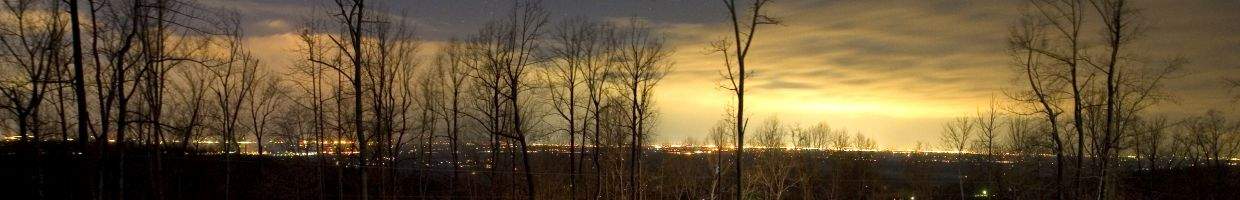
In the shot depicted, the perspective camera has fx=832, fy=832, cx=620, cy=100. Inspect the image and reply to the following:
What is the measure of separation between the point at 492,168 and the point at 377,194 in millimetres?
5365

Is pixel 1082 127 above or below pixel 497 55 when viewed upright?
below

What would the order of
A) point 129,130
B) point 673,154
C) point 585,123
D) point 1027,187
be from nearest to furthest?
point 129,130
point 585,123
point 1027,187
point 673,154

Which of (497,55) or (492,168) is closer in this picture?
(497,55)

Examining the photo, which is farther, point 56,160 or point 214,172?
point 214,172

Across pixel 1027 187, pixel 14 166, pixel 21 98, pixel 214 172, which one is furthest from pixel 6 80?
pixel 1027 187

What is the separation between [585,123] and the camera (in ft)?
112

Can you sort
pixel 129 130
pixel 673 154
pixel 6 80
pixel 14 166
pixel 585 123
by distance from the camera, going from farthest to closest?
pixel 673 154
pixel 585 123
pixel 14 166
pixel 129 130
pixel 6 80

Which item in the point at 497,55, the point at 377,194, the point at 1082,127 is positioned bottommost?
the point at 377,194

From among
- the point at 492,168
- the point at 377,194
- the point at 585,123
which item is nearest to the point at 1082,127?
the point at 585,123

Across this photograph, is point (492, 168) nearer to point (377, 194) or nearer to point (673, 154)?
point (377, 194)

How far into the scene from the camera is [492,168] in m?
39.2

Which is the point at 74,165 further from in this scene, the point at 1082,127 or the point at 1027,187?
the point at 1027,187

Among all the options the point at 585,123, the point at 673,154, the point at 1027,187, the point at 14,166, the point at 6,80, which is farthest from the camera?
the point at 673,154

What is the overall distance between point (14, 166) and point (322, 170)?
13.6 m
